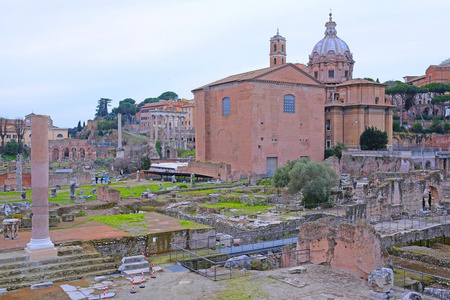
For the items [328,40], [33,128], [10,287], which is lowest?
[10,287]

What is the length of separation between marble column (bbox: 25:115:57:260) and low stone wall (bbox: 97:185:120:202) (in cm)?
1219

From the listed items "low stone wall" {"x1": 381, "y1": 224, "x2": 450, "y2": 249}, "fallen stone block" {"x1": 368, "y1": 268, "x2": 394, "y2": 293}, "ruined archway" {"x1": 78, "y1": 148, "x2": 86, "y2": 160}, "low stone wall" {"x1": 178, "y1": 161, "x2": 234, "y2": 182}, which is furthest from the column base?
"ruined archway" {"x1": 78, "y1": 148, "x2": 86, "y2": 160}

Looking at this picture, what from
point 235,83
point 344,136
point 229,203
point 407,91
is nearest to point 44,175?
point 229,203

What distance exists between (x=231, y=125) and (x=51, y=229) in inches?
1176

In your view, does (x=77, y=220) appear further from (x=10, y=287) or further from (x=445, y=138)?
(x=445, y=138)

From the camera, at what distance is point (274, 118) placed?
4338cm

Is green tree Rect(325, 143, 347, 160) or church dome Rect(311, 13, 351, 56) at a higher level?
church dome Rect(311, 13, 351, 56)

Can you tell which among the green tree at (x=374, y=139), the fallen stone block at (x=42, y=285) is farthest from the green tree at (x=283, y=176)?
the green tree at (x=374, y=139)

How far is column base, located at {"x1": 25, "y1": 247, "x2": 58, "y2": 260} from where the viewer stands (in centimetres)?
1188

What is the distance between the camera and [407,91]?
6719 cm

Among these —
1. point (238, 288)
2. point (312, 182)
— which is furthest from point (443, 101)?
point (238, 288)

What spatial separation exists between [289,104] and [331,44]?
20143 mm

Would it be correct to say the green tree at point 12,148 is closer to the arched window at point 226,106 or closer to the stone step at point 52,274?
the arched window at point 226,106

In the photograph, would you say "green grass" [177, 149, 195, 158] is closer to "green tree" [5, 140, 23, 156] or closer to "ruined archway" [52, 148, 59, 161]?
"ruined archway" [52, 148, 59, 161]
